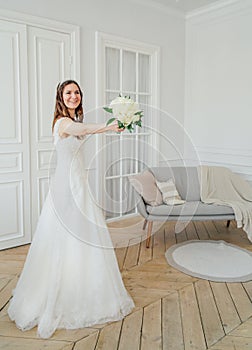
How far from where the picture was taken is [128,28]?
4297 mm

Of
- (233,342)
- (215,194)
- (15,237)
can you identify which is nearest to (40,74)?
(15,237)

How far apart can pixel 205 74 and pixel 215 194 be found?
6.23 ft

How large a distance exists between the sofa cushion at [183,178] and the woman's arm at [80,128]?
191 cm

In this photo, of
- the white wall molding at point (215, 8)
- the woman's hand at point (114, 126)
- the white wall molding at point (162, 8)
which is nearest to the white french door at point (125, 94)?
the white wall molding at point (162, 8)

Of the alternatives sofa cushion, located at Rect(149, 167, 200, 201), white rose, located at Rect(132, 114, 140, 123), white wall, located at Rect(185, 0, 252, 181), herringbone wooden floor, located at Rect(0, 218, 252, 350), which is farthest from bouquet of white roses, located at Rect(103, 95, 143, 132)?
white wall, located at Rect(185, 0, 252, 181)

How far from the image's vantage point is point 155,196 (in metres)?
3.63

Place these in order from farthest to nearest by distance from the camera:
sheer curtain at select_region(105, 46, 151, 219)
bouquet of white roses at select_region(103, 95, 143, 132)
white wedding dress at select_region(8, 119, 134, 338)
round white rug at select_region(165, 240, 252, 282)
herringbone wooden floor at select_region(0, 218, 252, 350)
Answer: sheer curtain at select_region(105, 46, 151, 219) → round white rug at select_region(165, 240, 252, 282) → white wedding dress at select_region(8, 119, 134, 338) → herringbone wooden floor at select_region(0, 218, 252, 350) → bouquet of white roses at select_region(103, 95, 143, 132)

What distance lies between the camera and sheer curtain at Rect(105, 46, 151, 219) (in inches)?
145

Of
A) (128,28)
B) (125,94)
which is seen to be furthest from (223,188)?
(128,28)

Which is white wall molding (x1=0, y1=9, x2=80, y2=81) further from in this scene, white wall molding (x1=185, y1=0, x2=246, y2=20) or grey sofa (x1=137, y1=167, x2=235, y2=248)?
white wall molding (x1=185, y1=0, x2=246, y2=20)

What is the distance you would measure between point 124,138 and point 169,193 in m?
0.91

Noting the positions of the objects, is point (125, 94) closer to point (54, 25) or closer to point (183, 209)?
point (54, 25)

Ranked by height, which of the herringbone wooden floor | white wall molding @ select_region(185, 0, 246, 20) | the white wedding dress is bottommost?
the herringbone wooden floor

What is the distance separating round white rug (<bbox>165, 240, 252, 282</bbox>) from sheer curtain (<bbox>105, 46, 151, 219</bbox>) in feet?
Result: 2.24
